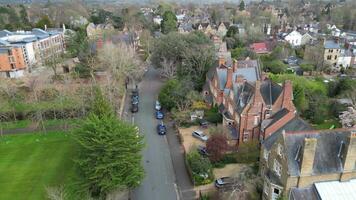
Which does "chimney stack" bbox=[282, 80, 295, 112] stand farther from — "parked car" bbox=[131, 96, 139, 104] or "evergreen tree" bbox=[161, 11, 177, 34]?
"evergreen tree" bbox=[161, 11, 177, 34]

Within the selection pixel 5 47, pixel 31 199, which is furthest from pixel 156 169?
pixel 5 47

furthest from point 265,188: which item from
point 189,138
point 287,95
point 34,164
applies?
point 34,164

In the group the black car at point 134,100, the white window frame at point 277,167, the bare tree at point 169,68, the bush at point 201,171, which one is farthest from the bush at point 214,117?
the white window frame at point 277,167

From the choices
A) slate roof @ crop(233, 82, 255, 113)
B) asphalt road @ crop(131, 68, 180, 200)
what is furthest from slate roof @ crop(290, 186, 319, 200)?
slate roof @ crop(233, 82, 255, 113)

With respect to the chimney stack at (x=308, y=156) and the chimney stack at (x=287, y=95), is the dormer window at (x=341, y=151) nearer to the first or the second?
the chimney stack at (x=308, y=156)

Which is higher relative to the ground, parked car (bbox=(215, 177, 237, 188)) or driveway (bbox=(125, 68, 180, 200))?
parked car (bbox=(215, 177, 237, 188))
